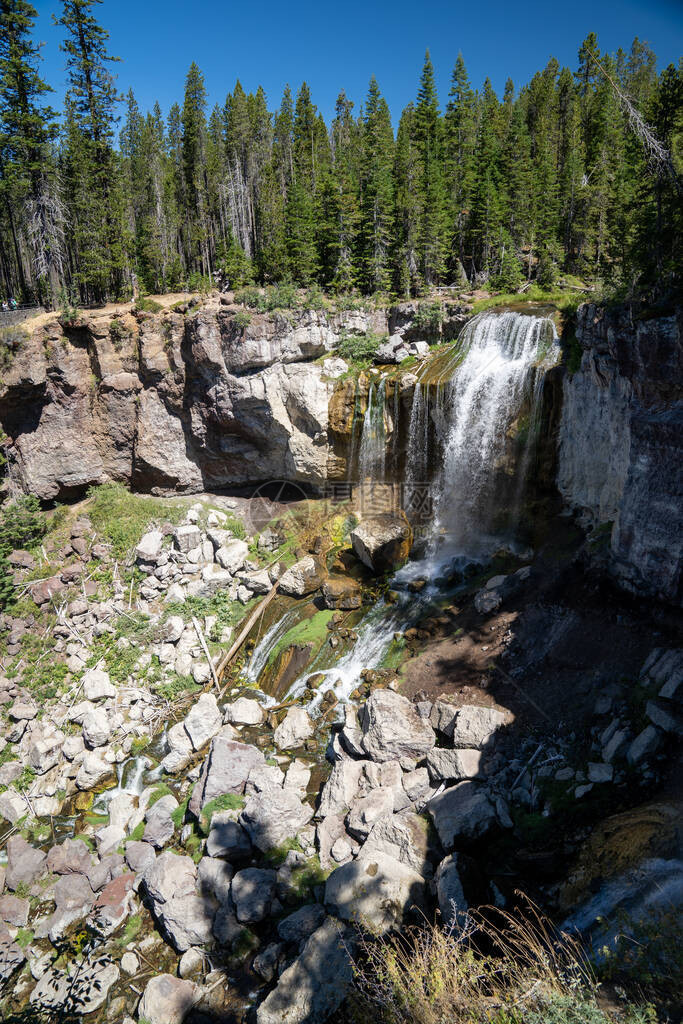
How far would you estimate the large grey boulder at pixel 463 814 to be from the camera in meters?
8.54

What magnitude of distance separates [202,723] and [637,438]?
469 inches

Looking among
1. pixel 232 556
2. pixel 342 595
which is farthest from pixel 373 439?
pixel 232 556

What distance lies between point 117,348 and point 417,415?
11873 mm

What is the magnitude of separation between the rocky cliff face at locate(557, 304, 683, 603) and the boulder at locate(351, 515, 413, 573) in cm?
584

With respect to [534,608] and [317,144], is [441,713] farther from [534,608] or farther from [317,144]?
[317,144]

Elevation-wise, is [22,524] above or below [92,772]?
above

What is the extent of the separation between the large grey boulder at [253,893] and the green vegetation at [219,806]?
1.58 m

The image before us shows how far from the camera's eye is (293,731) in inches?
494

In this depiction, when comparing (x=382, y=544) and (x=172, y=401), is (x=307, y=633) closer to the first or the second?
(x=382, y=544)

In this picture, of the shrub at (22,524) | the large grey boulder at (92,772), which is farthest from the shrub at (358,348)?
the large grey boulder at (92,772)

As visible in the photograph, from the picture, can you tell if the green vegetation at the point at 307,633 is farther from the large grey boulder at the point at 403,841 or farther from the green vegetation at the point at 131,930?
the green vegetation at the point at 131,930

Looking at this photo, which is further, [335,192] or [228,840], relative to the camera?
[335,192]

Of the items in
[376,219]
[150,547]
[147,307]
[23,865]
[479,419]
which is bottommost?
[23,865]

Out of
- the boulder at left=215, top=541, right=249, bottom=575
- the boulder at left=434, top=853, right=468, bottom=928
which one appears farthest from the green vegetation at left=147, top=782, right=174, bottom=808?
the boulder at left=215, top=541, right=249, bottom=575
